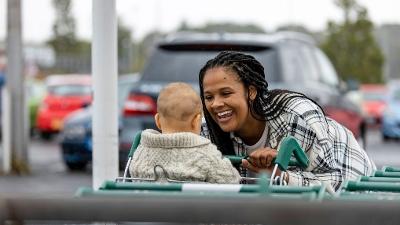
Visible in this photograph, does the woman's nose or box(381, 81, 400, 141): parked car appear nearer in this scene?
the woman's nose

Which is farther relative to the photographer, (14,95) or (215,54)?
(14,95)

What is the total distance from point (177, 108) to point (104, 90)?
224 cm

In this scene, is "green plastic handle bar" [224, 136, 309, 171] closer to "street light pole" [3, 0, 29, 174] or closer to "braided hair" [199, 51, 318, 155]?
"braided hair" [199, 51, 318, 155]

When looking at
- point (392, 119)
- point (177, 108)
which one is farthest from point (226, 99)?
point (392, 119)

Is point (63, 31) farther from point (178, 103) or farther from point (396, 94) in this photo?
point (178, 103)

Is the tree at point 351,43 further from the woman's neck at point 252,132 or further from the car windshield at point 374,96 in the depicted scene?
the woman's neck at point 252,132

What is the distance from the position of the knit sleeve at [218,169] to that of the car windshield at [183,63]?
7247 mm

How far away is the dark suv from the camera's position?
11438mm

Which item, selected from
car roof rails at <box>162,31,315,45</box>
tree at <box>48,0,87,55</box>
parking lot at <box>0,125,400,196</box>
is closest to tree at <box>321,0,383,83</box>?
parking lot at <box>0,125,400,196</box>

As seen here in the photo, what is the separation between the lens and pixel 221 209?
204 centimetres

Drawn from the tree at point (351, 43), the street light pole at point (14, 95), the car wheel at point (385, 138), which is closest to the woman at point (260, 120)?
the street light pole at point (14, 95)

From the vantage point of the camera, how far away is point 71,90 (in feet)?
85.8

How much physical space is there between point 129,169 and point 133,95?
25.9 feet

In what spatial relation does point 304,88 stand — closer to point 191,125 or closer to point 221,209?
point 191,125
